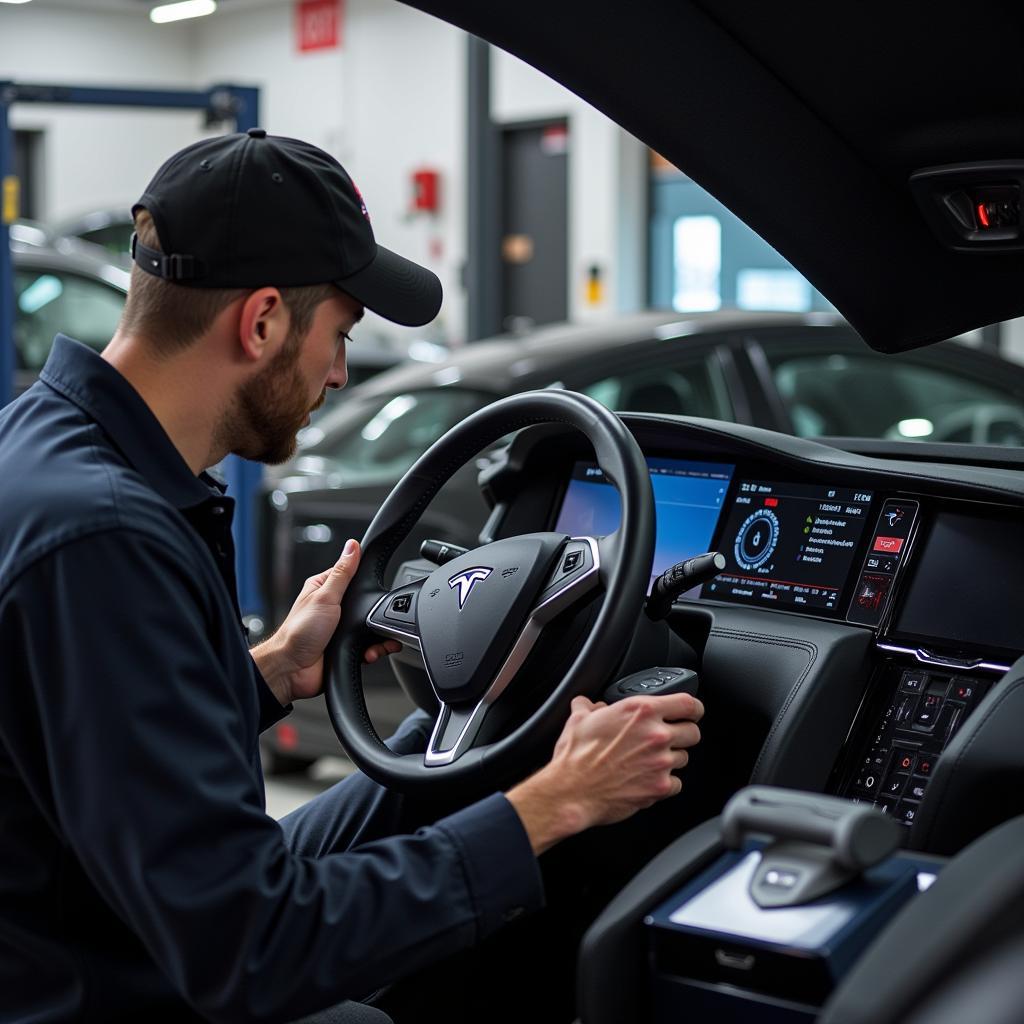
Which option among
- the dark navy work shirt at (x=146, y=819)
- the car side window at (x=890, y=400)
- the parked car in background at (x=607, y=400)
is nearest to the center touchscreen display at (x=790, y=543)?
the dark navy work shirt at (x=146, y=819)

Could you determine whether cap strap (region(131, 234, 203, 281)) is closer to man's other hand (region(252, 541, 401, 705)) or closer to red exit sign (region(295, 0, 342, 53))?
man's other hand (region(252, 541, 401, 705))

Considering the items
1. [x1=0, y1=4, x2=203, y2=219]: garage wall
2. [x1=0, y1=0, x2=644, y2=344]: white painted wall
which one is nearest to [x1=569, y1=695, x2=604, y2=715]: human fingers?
[x1=0, y1=0, x2=644, y2=344]: white painted wall

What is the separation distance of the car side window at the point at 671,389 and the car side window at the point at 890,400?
0.22 m

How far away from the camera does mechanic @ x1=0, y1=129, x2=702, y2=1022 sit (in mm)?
1440

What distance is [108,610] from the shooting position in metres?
1.45

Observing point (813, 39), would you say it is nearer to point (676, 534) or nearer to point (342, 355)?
point (342, 355)

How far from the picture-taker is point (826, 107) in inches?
76.8

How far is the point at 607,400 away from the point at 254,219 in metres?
3.18

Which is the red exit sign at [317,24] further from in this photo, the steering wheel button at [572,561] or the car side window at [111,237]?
the steering wheel button at [572,561]

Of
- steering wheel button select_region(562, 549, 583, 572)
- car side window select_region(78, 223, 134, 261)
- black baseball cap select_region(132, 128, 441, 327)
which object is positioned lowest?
steering wheel button select_region(562, 549, 583, 572)

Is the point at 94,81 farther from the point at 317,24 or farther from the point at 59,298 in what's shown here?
the point at 59,298

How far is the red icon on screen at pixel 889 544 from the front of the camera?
210 cm

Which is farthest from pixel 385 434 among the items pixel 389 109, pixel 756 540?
pixel 389 109

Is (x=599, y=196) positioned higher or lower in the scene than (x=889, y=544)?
higher
